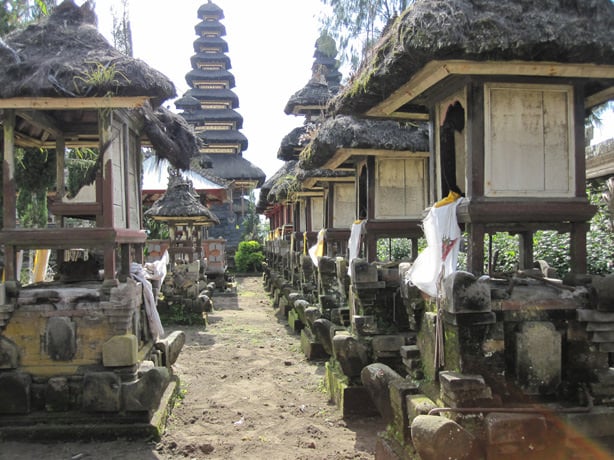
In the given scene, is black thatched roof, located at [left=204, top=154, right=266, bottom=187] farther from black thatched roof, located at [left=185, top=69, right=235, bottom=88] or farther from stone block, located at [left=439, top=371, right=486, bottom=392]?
stone block, located at [left=439, top=371, right=486, bottom=392]

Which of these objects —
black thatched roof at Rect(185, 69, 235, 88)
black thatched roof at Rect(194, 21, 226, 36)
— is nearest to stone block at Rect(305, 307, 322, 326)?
black thatched roof at Rect(185, 69, 235, 88)

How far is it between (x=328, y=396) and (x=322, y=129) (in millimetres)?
3571

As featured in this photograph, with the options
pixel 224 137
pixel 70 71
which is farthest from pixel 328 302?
pixel 224 137

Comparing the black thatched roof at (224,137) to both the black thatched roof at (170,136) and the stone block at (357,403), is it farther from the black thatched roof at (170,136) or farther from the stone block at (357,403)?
the stone block at (357,403)

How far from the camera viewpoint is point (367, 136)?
7383mm

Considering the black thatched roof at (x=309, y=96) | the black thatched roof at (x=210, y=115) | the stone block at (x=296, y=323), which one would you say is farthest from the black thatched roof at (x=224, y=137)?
the stone block at (x=296, y=323)

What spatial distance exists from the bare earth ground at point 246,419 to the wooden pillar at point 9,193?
1758mm

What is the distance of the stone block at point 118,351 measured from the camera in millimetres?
5543

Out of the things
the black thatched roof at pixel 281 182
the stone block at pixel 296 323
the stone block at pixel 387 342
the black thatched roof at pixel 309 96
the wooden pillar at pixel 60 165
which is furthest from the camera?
the black thatched roof at pixel 309 96

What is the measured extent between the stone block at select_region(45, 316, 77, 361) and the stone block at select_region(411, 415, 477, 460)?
146 inches

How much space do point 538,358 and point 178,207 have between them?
44.9ft

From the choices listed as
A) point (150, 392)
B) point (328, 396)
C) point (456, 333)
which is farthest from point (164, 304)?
point (456, 333)

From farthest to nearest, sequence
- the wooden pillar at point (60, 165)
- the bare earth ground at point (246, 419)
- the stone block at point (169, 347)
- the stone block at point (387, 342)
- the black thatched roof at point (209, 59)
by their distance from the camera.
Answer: the black thatched roof at point (209, 59), the stone block at point (169, 347), the wooden pillar at point (60, 165), the stone block at point (387, 342), the bare earth ground at point (246, 419)

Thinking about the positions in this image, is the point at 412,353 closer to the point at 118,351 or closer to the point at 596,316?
the point at 596,316
